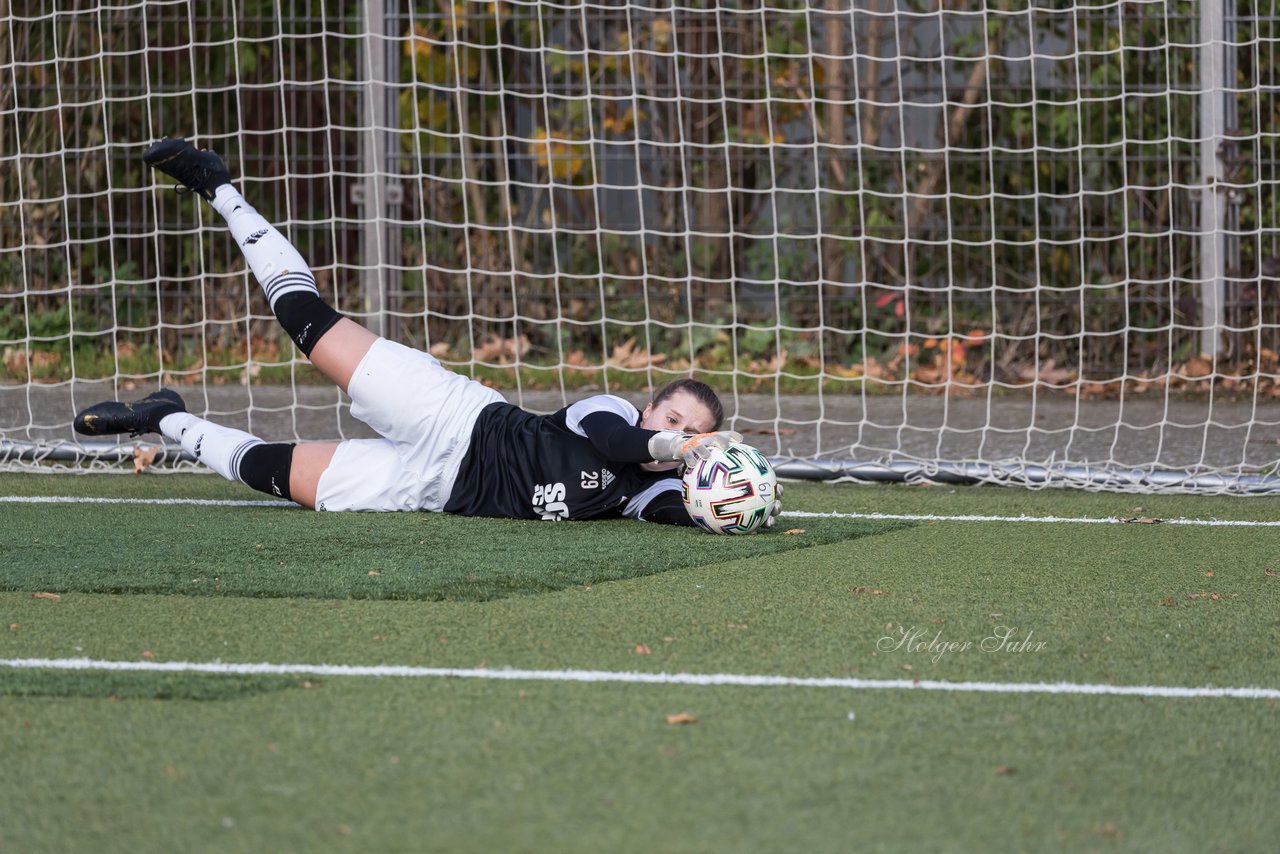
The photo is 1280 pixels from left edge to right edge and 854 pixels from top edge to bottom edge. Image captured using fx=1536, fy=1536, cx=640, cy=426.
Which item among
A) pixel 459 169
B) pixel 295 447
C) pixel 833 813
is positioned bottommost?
pixel 833 813

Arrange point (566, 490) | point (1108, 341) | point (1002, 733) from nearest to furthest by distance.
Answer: point (1002, 733), point (566, 490), point (1108, 341)

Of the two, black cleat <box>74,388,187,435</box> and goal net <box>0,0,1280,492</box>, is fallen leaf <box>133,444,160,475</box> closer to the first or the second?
black cleat <box>74,388,187,435</box>

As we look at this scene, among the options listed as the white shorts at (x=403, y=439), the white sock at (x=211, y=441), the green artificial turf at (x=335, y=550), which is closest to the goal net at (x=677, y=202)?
the white sock at (x=211, y=441)

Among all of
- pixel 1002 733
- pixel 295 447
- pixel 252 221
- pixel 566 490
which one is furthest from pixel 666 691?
A: pixel 252 221

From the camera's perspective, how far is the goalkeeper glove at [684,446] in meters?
4.68

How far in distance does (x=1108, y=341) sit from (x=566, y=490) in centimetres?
551

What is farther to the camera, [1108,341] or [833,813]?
[1108,341]

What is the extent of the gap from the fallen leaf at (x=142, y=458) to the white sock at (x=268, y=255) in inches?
47.3

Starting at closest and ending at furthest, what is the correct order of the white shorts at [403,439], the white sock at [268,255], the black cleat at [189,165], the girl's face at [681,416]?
the girl's face at [681,416] < the white shorts at [403,439] < the white sock at [268,255] < the black cleat at [189,165]

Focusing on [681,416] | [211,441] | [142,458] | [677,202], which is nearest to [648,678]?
[681,416]

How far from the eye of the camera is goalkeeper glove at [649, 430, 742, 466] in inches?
184

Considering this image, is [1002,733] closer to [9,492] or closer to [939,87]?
[9,492]

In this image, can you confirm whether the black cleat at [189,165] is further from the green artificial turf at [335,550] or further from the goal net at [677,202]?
the goal net at [677,202]

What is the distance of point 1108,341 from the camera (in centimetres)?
954
